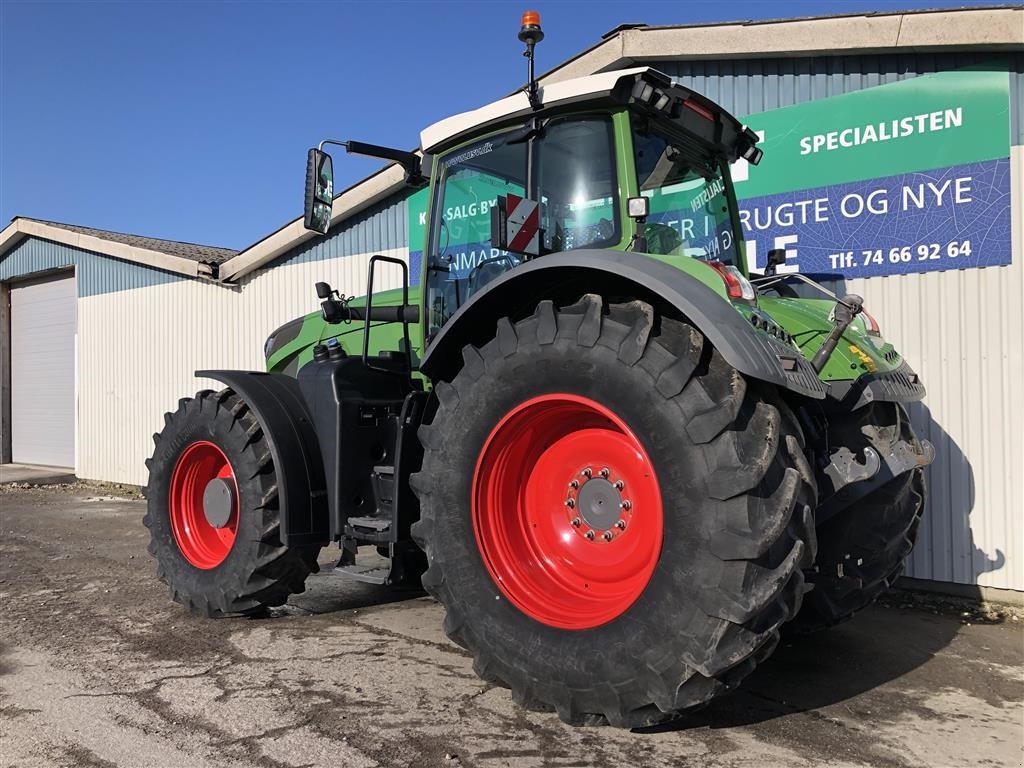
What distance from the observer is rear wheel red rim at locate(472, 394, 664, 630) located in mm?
3160

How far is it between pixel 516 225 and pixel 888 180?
3592 mm

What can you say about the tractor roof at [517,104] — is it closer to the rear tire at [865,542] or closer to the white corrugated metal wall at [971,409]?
the rear tire at [865,542]

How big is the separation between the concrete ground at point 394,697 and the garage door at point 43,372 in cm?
1070

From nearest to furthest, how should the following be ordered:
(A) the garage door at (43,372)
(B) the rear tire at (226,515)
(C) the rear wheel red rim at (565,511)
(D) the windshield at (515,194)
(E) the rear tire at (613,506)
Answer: (E) the rear tire at (613,506)
(C) the rear wheel red rim at (565,511)
(D) the windshield at (515,194)
(B) the rear tire at (226,515)
(A) the garage door at (43,372)

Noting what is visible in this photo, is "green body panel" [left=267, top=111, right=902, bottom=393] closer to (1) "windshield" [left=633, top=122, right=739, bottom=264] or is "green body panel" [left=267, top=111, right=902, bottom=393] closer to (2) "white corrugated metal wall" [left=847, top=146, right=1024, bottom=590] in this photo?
(1) "windshield" [left=633, top=122, right=739, bottom=264]

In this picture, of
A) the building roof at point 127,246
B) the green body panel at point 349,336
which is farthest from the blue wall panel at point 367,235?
the green body panel at point 349,336

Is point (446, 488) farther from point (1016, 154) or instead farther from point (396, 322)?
point (1016, 154)

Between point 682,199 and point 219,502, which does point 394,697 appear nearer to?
point 219,502

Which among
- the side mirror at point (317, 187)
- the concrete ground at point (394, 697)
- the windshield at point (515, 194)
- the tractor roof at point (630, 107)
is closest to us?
the concrete ground at point (394, 697)

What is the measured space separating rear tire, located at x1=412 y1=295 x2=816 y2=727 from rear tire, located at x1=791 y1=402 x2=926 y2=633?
1.13 meters

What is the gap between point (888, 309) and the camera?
5883 mm

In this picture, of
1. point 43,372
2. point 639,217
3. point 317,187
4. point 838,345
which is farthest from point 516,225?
point 43,372

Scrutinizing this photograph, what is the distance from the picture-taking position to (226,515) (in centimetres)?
475

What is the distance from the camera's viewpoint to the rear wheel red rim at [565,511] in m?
3.16
